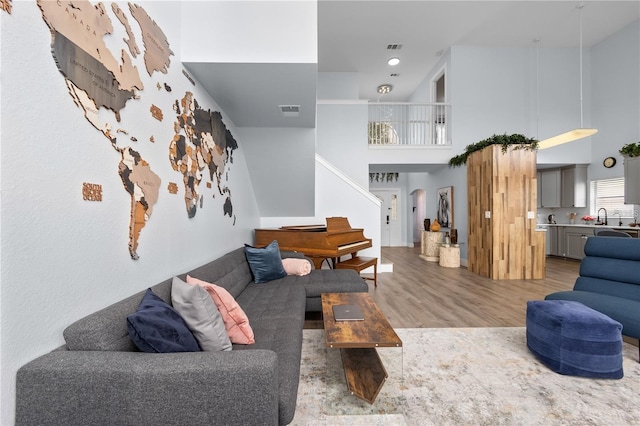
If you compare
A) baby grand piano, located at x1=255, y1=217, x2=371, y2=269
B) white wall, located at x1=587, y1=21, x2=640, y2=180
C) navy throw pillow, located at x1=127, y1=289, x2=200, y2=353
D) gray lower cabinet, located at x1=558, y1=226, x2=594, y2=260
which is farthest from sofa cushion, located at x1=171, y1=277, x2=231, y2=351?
white wall, located at x1=587, y1=21, x2=640, y2=180

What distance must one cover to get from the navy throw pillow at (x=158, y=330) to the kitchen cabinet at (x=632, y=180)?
7.13 m

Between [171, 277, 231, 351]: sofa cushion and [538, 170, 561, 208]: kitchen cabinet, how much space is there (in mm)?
8629

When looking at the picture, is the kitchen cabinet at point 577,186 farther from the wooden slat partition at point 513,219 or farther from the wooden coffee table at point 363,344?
the wooden coffee table at point 363,344

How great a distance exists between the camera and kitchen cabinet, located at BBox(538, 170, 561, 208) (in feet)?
Answer: 23.4

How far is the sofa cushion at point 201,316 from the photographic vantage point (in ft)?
4.56

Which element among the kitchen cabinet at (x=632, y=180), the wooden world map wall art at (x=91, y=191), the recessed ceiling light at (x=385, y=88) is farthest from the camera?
the recessed ceiling light at (x=385, y=88)

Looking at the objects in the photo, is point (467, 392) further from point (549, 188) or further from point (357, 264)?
point (549, 188)

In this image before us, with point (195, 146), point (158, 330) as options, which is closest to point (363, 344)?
point (158, 330)

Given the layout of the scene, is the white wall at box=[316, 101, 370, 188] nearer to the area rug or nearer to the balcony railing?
the balcony railing

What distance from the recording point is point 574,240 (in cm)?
652

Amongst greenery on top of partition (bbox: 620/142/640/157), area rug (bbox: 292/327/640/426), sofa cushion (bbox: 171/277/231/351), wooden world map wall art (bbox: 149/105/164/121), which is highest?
greenery on top of partition (bbox: 620/142/640/157)

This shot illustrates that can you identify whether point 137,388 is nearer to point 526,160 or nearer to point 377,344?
point 377,344

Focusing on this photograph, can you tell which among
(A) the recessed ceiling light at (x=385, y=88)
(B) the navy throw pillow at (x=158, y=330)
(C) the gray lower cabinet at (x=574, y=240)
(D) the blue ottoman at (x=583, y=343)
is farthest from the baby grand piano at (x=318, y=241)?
(A) the recessed ceiling light at (x=385, y=88)

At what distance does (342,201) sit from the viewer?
5.35 metres
